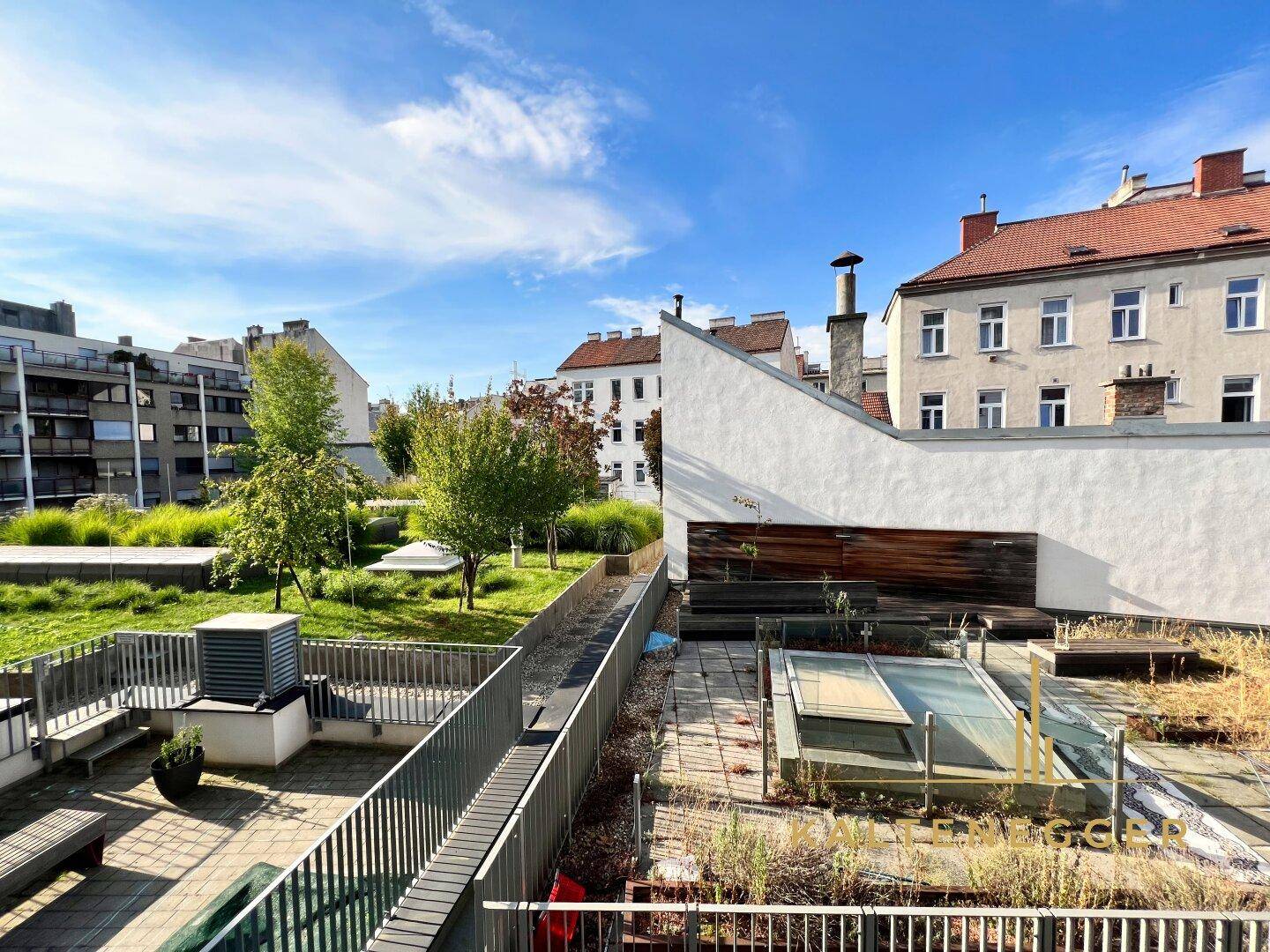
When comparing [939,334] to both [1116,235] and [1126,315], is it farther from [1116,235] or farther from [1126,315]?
[1116,235]

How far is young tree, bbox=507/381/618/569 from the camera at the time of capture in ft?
49.0

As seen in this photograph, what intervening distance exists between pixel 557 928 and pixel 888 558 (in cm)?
1092

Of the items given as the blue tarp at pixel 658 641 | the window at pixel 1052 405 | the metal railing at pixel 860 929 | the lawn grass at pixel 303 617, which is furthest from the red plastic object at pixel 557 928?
the window at pixel 1052 405

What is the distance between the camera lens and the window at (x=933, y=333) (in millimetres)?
21094

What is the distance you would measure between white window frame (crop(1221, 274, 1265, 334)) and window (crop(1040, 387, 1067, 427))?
14.6 feet

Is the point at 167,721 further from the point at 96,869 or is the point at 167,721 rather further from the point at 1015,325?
the point at 1015,325

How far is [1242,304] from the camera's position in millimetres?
17578

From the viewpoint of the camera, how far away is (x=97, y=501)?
74.5 ft

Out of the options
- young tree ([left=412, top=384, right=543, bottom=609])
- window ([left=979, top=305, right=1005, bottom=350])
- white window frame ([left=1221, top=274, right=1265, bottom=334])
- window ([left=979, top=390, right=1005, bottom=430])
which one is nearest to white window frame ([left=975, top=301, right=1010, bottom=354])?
window ([left=979, top=305, right=1005, bottom=350])

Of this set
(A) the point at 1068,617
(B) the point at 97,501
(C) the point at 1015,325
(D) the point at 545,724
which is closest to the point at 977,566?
(A) the point at 1068,617

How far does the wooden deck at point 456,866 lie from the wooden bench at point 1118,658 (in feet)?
27.2

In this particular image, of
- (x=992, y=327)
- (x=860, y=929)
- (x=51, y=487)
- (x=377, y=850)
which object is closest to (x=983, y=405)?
(x=992, y=327)

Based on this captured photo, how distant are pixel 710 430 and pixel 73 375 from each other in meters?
44.4

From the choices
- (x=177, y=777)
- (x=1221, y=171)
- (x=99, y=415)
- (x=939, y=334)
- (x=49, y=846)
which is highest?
(x=1221, y=171)
